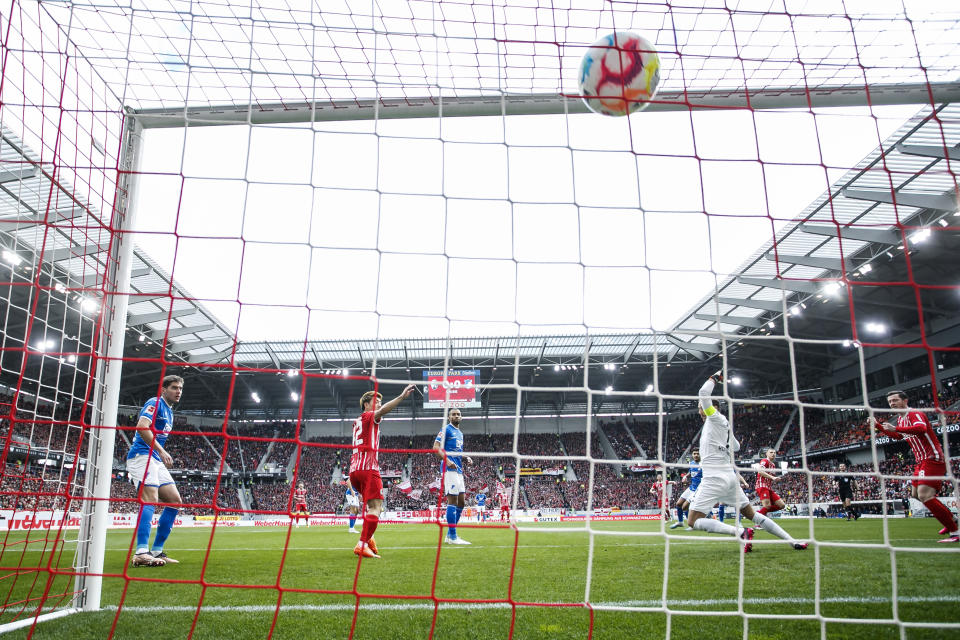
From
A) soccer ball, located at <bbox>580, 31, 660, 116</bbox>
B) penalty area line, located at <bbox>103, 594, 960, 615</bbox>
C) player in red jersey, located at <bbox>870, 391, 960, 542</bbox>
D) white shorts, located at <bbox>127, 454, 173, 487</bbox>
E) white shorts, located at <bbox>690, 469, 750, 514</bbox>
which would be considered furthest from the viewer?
player in red jersey, located at <bbox>870, 391, 960, 542</bbox>

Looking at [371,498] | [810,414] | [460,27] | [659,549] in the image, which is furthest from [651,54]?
[810,414]

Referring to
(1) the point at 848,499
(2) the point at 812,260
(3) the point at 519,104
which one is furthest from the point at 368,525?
(1) the point at 848,499

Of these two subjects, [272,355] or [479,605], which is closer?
[479,605]

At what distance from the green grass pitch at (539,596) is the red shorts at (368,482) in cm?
69

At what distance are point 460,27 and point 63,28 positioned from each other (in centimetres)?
275

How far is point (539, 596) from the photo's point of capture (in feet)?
13.4

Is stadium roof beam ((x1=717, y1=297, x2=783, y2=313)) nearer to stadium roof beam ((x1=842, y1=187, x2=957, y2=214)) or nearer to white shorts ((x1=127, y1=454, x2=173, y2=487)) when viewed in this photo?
stadium roof beam ((x1=842, y1=187, x2=957, y2=214))

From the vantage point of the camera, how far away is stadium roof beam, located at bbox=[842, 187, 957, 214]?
14422 millimetres

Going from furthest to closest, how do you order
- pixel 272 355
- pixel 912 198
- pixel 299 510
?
pixel 272 355, pixel 912 198, pixel 299 510

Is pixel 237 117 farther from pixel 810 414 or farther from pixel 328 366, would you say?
pixel 810 414

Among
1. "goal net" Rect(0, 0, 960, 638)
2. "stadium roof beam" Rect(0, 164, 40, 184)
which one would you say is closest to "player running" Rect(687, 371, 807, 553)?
"goal net" Rect(0, 0, 960, 638)

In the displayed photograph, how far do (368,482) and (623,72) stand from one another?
401 centimetres

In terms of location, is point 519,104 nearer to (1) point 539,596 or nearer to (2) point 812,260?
(1) point 539,596

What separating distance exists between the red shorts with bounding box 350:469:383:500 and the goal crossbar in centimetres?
315
